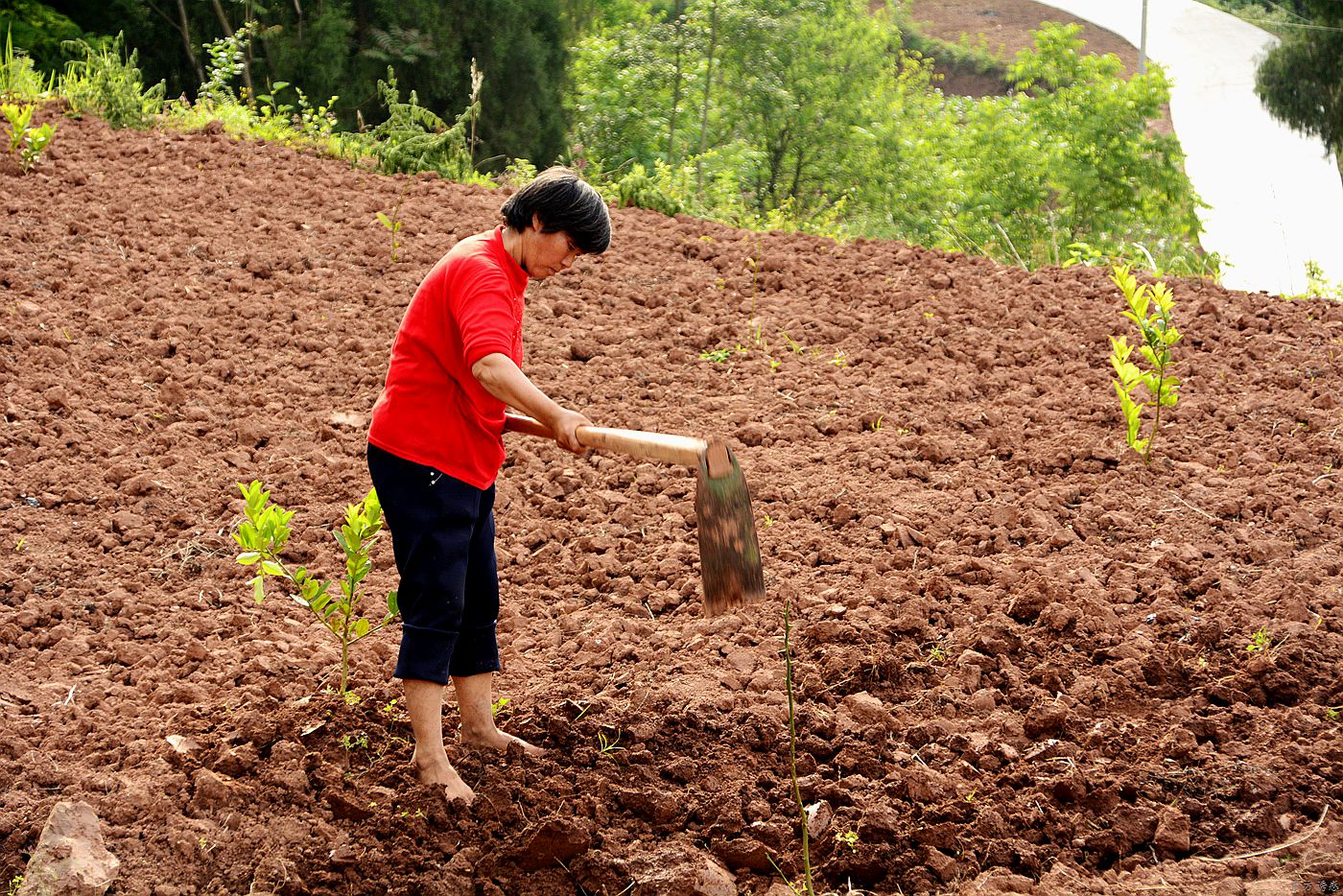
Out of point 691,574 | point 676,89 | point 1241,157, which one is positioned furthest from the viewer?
point 1241,157

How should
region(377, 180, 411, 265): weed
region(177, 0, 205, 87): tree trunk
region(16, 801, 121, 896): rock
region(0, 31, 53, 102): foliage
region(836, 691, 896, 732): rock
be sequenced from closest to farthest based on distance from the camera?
region(16, 801, 121, 896): rock
region(836, 691, 896, 732): rock
region(377, 180, 411, 265): weed
region(0, 31, 53, 102): foliage
region(177, 0, 205, 87): tree trunk

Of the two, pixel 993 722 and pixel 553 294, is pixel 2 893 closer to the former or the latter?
pixel 993 722

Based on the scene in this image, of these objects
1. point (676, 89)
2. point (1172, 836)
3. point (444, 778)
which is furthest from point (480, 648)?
point (676, 89)

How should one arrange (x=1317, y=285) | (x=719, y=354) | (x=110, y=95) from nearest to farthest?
(x=719, y=354) → (x=1317, y=285) → (x=110, y=95)

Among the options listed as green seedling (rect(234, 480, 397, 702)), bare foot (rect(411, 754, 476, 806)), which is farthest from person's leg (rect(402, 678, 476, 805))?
green seedling (rect(234, 480, 397, 702))

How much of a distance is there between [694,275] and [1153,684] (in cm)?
382

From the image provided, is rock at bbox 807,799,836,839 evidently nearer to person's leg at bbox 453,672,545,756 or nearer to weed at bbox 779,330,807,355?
person's leg at bbox 453,672,545,756

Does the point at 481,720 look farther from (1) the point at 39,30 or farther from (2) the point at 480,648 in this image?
(1) the point at 39,30

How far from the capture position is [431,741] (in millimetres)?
3035

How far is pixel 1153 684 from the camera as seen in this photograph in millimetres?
3555

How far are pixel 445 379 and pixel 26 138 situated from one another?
5.34 meters

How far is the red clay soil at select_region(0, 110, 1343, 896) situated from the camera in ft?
9.73

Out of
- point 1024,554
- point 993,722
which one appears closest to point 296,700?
point 993,722

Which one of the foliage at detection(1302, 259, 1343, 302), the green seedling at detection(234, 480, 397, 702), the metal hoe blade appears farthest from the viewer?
the foliage at detection(1302, 259, 1343, 302)
